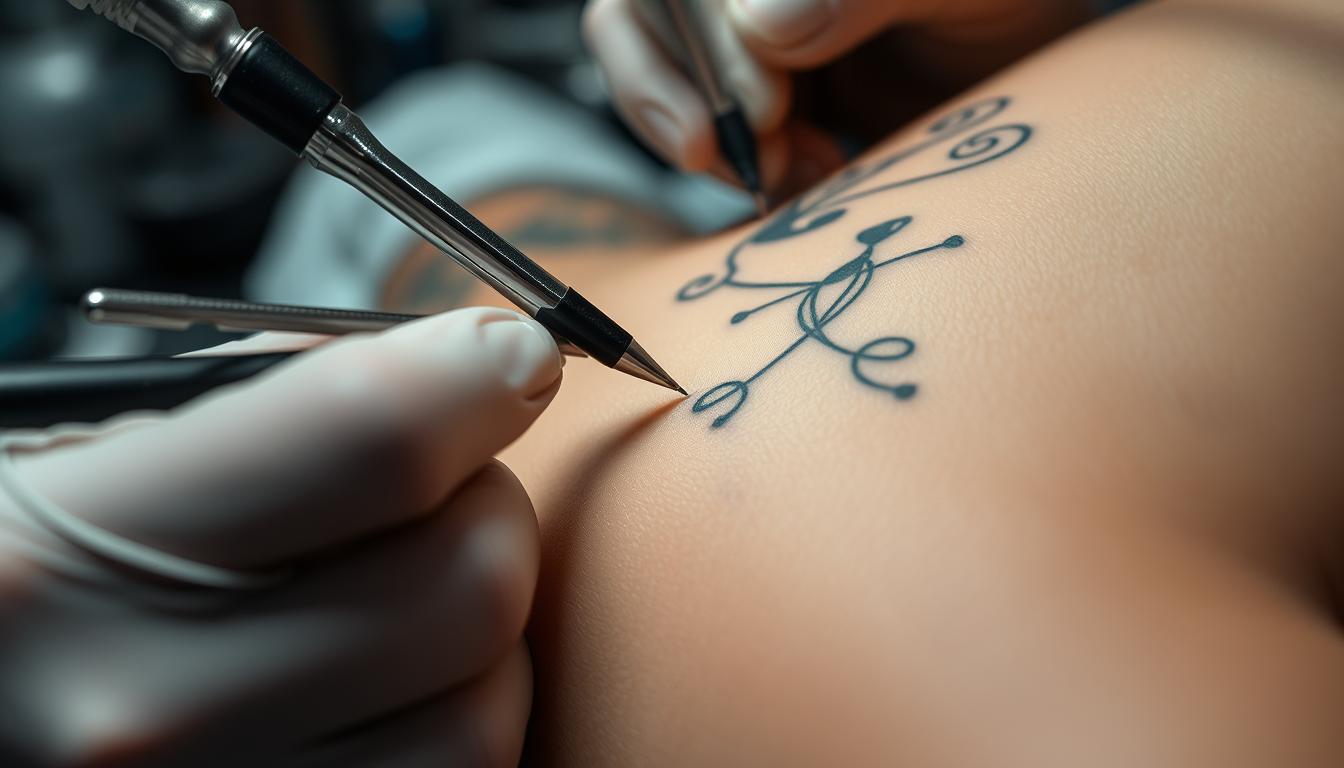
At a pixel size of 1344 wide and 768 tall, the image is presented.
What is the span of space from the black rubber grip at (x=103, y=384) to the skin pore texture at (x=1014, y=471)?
230mm

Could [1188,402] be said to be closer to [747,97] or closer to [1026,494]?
[1026,494]

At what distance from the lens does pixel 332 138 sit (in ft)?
1.98

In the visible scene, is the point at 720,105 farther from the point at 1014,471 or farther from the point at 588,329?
the point at 1014,471

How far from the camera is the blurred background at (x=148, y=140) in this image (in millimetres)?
1672

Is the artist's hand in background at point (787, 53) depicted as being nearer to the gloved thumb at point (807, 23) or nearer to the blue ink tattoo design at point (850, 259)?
the gloved thumb at point (807, 23)

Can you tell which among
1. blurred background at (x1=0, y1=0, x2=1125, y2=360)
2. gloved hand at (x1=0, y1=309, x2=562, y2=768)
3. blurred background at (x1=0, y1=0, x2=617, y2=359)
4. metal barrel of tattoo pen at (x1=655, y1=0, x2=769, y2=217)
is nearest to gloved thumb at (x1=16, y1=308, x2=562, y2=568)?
gloved hand at (x1=0, y1=309, x2=562, y2=768)

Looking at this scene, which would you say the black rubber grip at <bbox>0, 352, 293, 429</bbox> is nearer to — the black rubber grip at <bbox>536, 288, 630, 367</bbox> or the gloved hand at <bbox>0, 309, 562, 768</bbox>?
the gloved hand at <bbox>0, 309, 562, 768</bbox>

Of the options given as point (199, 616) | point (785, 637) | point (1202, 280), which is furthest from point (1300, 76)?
point (199, 616)

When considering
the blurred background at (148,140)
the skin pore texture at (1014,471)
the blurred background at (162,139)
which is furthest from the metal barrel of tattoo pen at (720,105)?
the blurred background at (148,140)

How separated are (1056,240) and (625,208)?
61 centimetres

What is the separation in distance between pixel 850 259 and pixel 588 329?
0.20m

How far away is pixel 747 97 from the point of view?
1049 millimetres

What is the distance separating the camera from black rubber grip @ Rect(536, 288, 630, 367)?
0.64 m

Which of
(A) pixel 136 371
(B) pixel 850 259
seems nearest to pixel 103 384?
(A) pixel 136 371
